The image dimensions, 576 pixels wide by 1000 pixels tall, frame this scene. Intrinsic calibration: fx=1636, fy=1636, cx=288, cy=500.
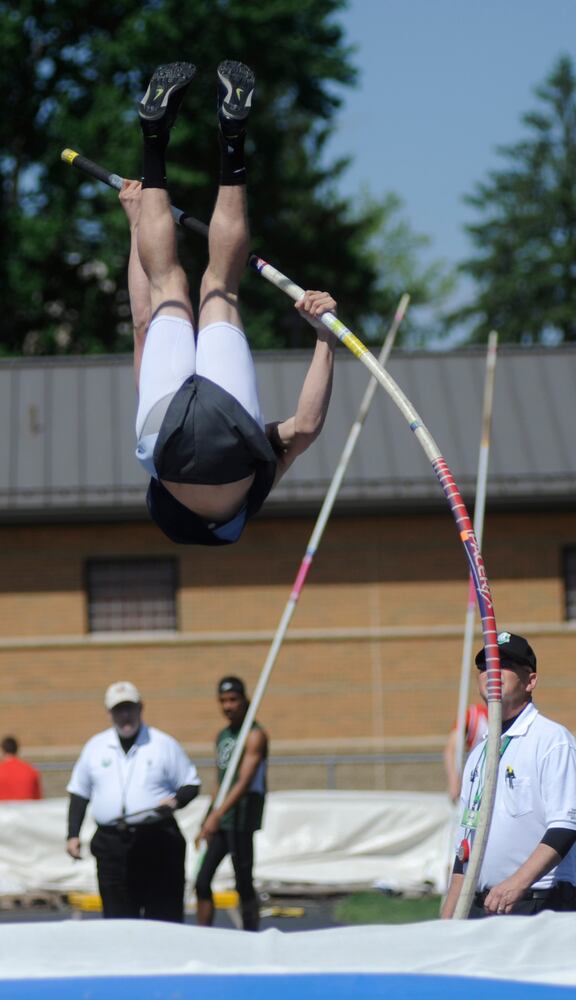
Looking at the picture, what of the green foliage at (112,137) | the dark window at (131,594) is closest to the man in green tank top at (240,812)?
the dark window at (131,594)

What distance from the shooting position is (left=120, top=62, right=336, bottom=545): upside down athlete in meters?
6.14

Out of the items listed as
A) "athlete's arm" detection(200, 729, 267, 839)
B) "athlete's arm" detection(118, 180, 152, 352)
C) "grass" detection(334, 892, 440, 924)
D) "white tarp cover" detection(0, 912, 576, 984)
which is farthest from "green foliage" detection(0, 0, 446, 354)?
"white tarp cover" detection(0, 912, 576, 984)

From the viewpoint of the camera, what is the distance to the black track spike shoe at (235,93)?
6324mm

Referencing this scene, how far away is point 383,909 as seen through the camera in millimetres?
14406

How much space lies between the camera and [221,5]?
33062 mm

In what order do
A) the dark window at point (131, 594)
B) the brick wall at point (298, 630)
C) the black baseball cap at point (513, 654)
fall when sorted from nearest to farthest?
the black baseball cap at point (513, 654) < the brick wall at point (298, 630) < the dark window at point (131, 594)

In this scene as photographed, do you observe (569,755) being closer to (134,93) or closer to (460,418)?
(460,418)

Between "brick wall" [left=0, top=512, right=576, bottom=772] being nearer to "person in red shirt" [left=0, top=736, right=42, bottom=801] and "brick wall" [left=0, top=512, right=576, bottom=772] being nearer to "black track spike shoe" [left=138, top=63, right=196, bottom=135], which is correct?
"person in red shirt" [left=0, top=736, right=42, bottom=801]

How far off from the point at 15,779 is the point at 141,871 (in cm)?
661

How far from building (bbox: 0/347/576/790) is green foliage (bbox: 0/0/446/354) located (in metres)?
10.8

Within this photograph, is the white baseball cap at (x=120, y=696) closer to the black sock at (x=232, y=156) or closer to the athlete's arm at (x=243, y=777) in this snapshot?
the athlete's arm at (x=243, y=777)

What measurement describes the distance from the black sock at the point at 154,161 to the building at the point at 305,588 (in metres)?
15.5

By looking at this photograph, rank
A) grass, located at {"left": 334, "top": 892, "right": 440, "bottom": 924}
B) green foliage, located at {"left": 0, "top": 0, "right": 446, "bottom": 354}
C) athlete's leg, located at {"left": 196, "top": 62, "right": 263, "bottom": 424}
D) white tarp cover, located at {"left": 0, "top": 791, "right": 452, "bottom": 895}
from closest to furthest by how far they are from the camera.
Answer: athlete's leg, located at {"left": 196, "top": 62, "right": 263, "bottom": 424}
grass, located at {"left": 334, "top": 892, "right": 440, "bottom": 924}
white tarp cover, located at {"left": 0, "top": 791, "right": 452, "bottom": 895}
green foliage, located at {"left": 0, "top": 0, "right": 446, "bottom": 354}

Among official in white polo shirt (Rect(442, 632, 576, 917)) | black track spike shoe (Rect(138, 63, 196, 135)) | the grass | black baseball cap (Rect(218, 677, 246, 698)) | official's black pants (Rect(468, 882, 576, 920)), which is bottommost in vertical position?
the grass
